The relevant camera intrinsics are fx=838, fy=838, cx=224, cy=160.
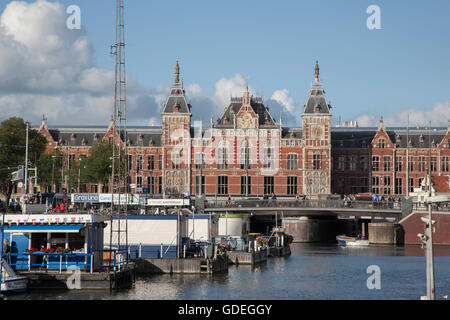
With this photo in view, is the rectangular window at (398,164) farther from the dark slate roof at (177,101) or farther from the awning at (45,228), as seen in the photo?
the awning at (45,228)

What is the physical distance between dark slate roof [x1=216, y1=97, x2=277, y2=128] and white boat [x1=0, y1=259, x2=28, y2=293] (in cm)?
8689

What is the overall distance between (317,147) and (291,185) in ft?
23.8

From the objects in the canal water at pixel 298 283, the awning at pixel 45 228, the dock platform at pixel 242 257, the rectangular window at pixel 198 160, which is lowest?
the canal water at pixel 298 283

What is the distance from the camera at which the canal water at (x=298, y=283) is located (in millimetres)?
49531

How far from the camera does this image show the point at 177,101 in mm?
134125

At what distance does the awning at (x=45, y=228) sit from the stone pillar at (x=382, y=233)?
60.3 meters

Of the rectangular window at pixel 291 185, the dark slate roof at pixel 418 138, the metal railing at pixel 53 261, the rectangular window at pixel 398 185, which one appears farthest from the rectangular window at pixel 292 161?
the metal railing at pixel 53 261

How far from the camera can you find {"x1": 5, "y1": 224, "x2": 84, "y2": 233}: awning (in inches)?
1918

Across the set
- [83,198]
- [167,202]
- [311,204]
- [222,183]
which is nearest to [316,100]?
[222,183]

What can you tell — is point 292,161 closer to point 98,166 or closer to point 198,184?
point 198,184

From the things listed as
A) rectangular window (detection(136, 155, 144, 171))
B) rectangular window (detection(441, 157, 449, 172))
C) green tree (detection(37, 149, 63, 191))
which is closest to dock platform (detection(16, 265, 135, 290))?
green tree (detection(37, 149, 63, 191))

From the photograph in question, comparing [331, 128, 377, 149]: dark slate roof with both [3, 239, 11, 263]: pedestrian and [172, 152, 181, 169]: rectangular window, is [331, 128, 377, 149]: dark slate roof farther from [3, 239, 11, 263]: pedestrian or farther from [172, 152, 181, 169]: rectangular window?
[3, 239, 11, 263]: pedestrian
